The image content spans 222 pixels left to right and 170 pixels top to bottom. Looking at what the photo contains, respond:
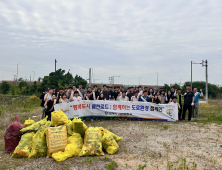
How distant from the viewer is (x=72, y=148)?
15.3 feet

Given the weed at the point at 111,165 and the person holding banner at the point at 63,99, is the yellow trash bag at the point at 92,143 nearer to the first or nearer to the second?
the weed at the point at 111,165

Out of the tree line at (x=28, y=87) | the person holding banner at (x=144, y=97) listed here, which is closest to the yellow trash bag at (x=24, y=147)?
the person holding banner at (x=144, y=97)

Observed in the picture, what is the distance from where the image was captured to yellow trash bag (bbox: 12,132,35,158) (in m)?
4.65

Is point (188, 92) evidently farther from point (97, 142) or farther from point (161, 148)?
point (97, 142)

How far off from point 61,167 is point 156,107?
629 centimetres

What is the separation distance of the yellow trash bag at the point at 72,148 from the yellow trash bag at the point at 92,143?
16 centimetres

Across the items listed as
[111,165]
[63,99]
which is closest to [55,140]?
[111,165]

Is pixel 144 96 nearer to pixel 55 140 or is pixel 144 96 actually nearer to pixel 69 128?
pixel 69 128

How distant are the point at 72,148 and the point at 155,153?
2210mm

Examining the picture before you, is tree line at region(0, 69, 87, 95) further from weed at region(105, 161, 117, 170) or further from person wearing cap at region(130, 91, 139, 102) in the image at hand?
weed at region(105, 161, 117, 170)

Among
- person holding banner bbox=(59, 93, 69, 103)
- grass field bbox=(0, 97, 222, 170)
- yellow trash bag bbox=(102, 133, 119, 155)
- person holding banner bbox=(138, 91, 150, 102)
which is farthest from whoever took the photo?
person holding banner bbox=(138, 91, 150, 102)

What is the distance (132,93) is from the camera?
10.1 meters

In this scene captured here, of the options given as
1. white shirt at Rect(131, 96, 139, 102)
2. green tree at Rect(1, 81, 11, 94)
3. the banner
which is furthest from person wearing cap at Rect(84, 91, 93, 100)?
green tree at Rect(1, 81, 11, 94)

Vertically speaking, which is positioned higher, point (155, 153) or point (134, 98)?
point (134, 98)
